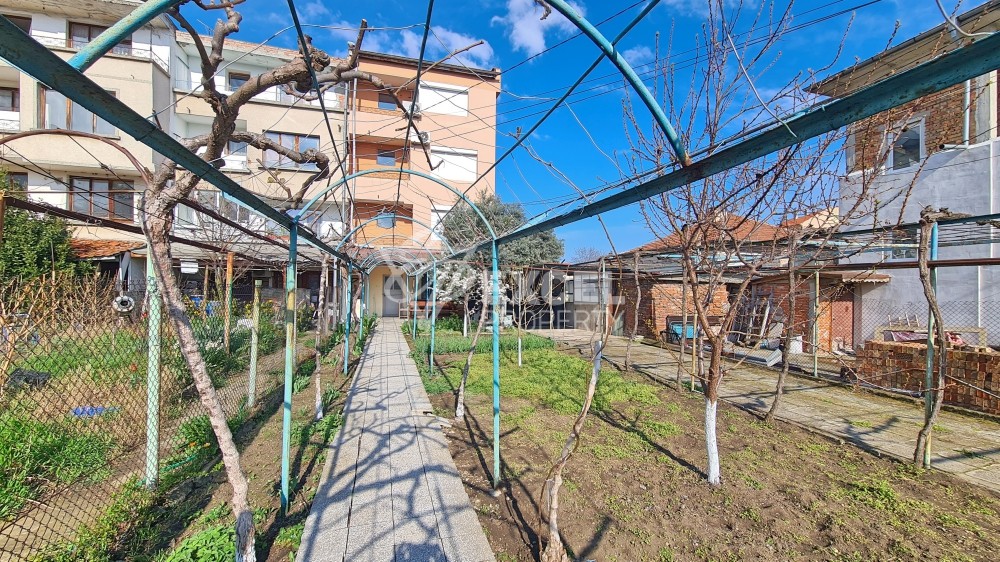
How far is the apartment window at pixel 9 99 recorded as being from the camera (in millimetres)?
12992

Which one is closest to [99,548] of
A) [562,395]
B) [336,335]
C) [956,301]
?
[562,395]

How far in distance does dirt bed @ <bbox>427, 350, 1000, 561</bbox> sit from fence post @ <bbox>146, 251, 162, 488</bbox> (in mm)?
2360

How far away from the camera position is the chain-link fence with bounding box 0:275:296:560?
262 cm

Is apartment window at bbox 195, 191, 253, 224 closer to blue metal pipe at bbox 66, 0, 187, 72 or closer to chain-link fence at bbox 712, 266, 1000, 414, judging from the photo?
blue metal pipe at bbox 66, 0, 187, 72

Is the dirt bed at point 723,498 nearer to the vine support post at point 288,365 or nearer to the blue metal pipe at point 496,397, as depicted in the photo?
the blue metal pipe at point 496,397

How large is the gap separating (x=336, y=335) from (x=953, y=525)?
1161 centimetres

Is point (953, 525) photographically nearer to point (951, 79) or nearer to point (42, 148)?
point (951, 79)

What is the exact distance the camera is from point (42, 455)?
296 cm

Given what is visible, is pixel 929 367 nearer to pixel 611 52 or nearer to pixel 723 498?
pixel 723 498

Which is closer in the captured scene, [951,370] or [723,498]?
[723,498]

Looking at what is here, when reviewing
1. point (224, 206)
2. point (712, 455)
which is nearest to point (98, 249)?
point (224, 206)

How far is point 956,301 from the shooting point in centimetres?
830

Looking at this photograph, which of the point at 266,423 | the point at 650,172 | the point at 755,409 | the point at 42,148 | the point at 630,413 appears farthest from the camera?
the point at 42,148

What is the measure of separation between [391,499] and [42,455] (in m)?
2.66
